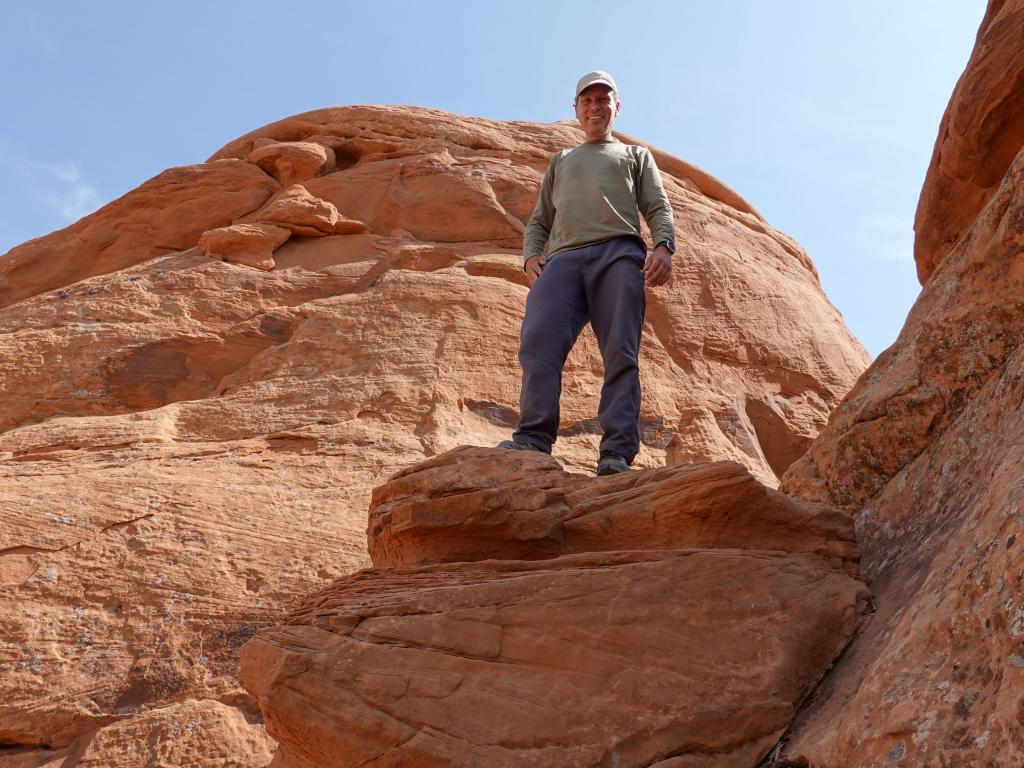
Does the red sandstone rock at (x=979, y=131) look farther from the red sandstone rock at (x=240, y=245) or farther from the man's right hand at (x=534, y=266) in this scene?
the red sandstone rock at (x=240, y=245)

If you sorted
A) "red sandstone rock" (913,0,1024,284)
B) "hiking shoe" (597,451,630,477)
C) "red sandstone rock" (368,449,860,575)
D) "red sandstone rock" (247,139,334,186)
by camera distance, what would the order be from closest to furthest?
"red sandstone rock" (368,449,860,575) < "hiking shoe" (597,451,630,477) < "red sandstone rock" (913,0,1024,284) < "red sandstone rock" (247,139,334,186)

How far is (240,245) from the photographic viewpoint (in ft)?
29.4

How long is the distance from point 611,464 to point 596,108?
2.02 metres

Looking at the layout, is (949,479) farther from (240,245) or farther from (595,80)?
(240,245)

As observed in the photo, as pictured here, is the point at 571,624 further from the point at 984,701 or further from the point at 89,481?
the point at 89,481

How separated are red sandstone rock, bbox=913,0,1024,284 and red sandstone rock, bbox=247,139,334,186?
592 centimetres

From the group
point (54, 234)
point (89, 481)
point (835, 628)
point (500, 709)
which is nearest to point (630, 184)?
point (835, 628)

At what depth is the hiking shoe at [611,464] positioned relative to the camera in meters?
4.68

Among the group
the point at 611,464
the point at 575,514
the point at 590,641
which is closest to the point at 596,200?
the point at 611,464

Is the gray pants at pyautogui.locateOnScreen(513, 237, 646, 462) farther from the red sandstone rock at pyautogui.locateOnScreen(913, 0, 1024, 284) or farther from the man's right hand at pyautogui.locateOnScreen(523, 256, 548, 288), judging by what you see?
the red sandstone rock at pyautogui.locateOnScreen(913, 0, 1024, 284)

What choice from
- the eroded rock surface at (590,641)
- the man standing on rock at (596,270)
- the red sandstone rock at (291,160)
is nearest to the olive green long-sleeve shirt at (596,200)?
the man standing on rock at (596,270)

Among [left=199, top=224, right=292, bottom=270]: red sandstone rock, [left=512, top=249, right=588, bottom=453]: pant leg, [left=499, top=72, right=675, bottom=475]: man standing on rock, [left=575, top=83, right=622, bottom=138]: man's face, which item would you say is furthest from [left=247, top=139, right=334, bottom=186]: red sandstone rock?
[left=512, top=249, right=588, bottom=453]: pant leg

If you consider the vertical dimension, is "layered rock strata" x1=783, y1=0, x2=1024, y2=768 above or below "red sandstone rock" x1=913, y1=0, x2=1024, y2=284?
below

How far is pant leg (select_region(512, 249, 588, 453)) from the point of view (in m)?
4.84
